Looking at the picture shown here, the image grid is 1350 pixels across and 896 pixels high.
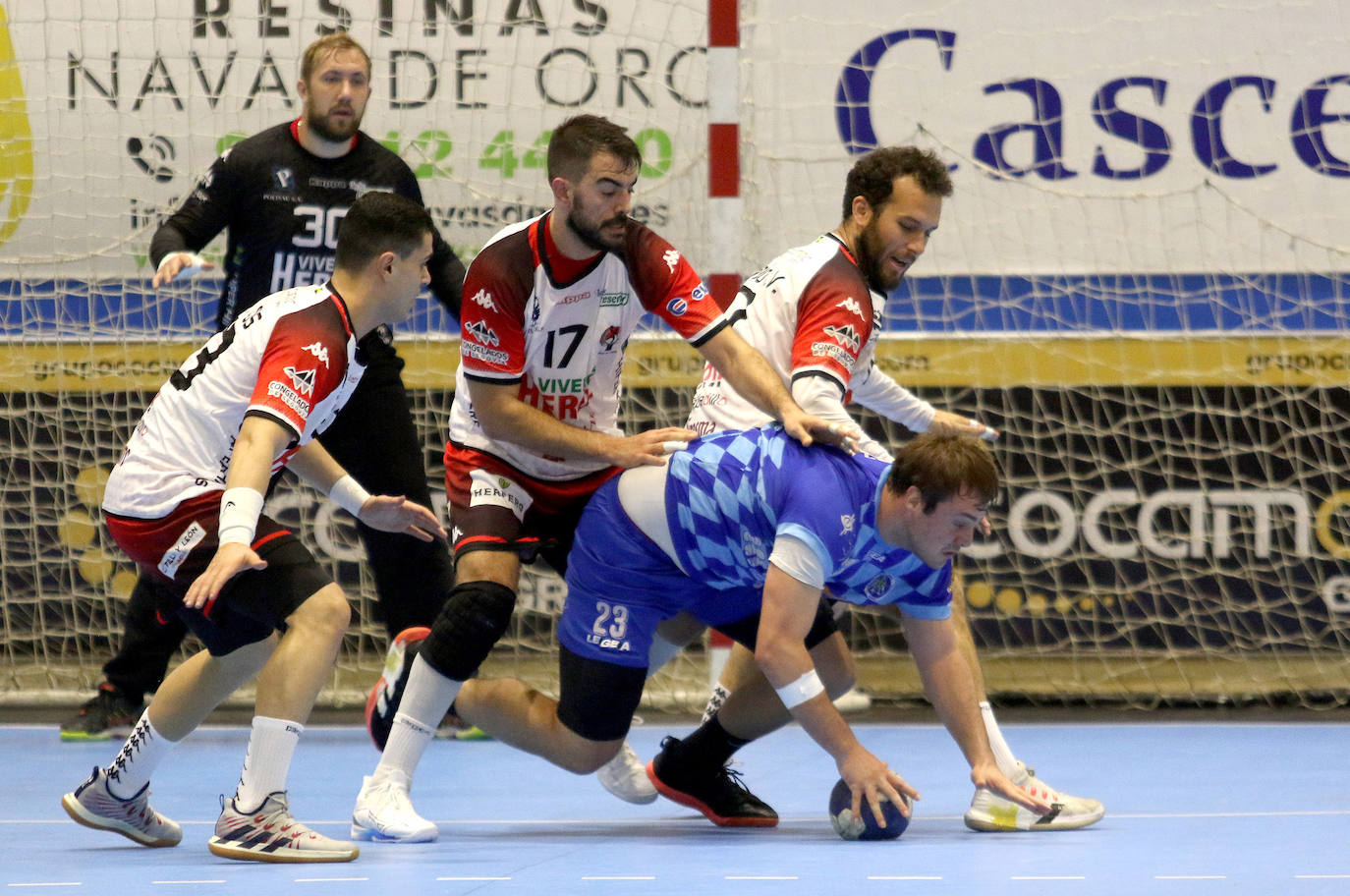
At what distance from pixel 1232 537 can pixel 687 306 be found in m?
3.03

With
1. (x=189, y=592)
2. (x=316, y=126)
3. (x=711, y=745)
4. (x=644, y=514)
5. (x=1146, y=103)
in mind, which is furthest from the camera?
(x=1146, y=103)

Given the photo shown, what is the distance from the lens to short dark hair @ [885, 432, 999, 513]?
3299 millimetres

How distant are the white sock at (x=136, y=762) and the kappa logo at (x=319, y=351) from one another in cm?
91

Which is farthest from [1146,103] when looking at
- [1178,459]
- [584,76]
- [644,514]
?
[644,514]

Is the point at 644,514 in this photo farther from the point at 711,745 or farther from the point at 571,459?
the point at 711,745

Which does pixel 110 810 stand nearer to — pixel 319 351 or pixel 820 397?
pixel 319 351

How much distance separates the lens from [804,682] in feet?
11.4

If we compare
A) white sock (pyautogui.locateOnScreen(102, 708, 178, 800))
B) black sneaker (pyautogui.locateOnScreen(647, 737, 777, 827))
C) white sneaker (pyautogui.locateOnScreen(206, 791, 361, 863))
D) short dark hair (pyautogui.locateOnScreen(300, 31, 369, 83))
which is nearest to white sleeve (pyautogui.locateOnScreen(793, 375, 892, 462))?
black sneaker (pyautogui.locateOnScreen(647, 737, 777, 827))

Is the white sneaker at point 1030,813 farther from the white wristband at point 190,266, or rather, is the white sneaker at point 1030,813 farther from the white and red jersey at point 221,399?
the white wristband at point 190,266

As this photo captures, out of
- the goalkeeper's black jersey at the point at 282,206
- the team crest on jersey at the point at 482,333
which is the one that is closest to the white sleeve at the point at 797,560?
the team crest on jersey at the point at 482,333

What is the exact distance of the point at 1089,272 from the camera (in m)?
6.22

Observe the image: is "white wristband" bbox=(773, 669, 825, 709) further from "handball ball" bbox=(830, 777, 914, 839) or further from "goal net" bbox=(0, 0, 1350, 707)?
"goal net" bbox=(0, 0, 1350, 707)

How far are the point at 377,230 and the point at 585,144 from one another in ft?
1.76

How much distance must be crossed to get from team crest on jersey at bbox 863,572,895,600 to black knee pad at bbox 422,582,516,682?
2.81ft
